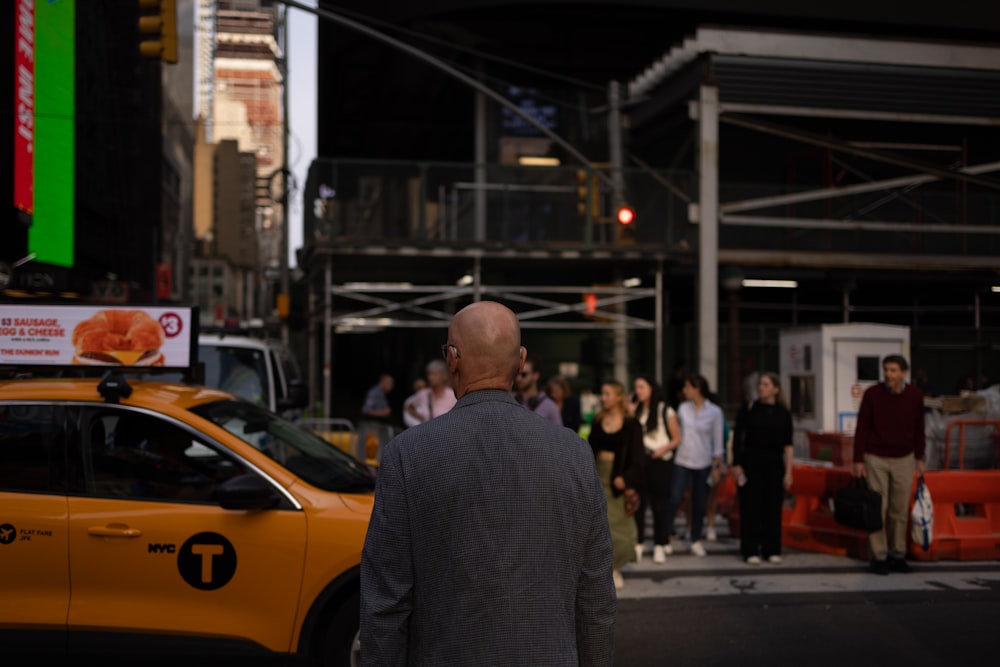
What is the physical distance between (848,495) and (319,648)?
17.3 ft

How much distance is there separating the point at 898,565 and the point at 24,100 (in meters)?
18.5

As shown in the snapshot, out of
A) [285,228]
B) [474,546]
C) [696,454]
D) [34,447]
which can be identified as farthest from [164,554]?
[285,228]

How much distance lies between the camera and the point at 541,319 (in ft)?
70.9

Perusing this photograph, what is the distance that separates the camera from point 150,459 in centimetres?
544

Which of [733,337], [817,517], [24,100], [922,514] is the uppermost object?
[24,100]

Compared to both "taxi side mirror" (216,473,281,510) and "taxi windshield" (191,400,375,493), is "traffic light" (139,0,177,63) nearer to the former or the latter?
"taxi windshield" (191,400,375,493)

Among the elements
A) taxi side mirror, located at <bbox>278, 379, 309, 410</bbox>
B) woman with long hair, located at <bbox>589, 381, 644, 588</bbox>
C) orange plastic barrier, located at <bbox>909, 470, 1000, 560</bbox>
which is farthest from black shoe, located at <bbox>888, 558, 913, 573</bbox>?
taxi side mirror, located at <bbox>278, 379, 309, 410</bbox>

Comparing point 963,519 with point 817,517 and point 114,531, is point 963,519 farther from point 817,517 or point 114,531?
point 114,531

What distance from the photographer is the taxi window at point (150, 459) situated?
5375mm

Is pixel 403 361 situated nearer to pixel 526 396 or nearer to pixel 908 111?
pixel 908 111

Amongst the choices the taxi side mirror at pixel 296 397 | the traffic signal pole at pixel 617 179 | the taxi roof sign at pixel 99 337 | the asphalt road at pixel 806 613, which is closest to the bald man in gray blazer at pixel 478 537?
the asphalt road at pixel 806 613

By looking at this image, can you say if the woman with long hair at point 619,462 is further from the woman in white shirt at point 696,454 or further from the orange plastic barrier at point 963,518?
the orange plastic barrier at point 963,518

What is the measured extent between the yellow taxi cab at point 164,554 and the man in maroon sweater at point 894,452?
17.8 ft

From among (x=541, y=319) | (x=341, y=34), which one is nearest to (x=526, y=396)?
(x=541, y=319)
